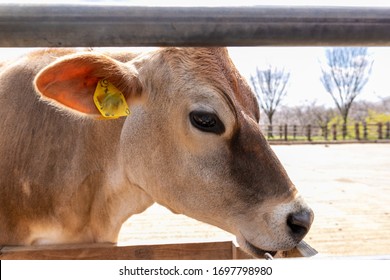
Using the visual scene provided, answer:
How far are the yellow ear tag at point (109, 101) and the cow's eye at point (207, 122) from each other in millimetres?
348

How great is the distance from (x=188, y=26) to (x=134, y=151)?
1568 millimetres

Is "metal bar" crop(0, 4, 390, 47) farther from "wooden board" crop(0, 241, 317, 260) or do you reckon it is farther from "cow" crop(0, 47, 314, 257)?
"wooden board" crop(0, 241, 317, 260)

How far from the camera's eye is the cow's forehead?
2172 mm

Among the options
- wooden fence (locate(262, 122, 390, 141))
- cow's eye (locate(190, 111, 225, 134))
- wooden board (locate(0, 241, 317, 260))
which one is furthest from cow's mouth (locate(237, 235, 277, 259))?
wooden fence (locate(262, 122, 390, 141))

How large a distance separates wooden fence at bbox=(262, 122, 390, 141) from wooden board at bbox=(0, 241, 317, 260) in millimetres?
32534

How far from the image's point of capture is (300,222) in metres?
1.97

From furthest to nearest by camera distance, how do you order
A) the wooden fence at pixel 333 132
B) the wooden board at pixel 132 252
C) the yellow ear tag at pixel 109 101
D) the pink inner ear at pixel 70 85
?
the wooden fence at pixel 333 132
the wooden board at pixel 132 252
the yellow ear tag at pixel 109 101
the pink inner ear at pixel 70 85

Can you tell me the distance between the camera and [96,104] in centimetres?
197

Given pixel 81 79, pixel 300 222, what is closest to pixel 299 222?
pixel 300 222

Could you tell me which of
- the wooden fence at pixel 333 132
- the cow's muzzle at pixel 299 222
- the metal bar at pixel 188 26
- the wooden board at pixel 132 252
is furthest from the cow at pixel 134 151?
the wooden fence at pixel 333 132

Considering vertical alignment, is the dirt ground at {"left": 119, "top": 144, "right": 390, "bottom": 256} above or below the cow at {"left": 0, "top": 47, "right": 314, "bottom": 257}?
below

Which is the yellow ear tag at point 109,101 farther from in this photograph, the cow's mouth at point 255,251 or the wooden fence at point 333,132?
the wooden fence at point 333,132

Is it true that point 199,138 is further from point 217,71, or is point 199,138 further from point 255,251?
point 255,251

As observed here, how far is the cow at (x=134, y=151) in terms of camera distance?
2023mm
